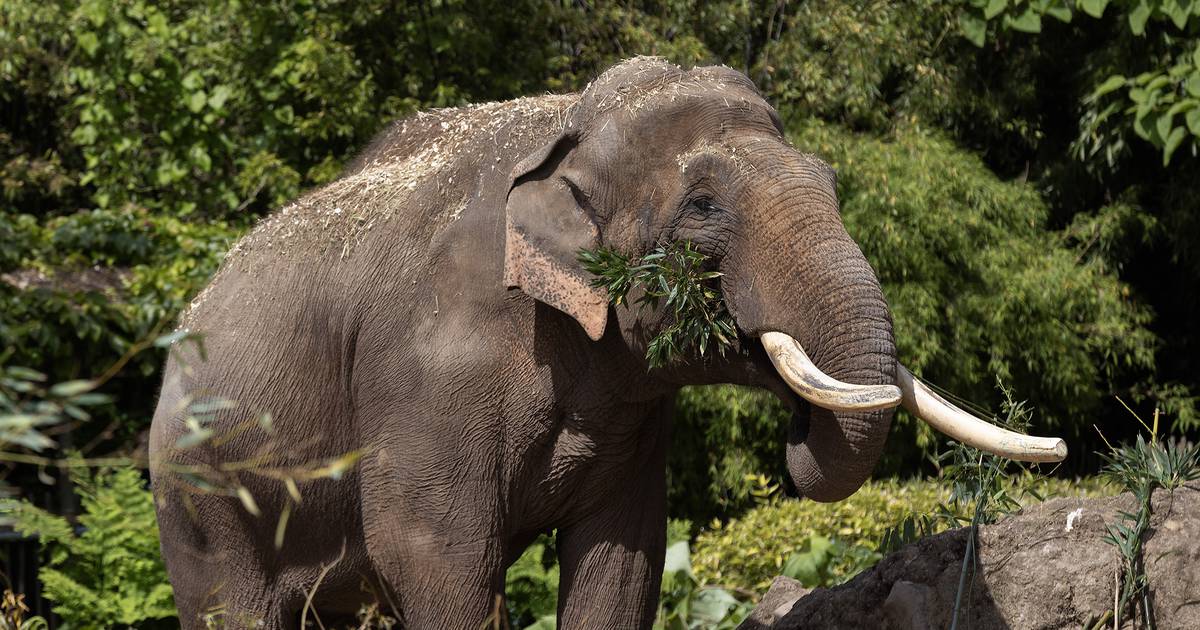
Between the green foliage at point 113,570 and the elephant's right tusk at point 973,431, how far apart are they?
4.81m

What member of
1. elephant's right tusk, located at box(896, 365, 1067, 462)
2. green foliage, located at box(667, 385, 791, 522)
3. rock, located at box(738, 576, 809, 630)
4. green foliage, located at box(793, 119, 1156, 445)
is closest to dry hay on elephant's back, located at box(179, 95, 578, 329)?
elephant's right tusk, located at box(896, 365, 1067, 462)

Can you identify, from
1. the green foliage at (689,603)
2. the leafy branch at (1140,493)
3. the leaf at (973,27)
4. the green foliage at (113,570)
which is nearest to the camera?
the leafy branch at (1140,493)

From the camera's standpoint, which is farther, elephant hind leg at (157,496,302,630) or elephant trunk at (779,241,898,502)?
elephant hind leg at (157,496,302,630)

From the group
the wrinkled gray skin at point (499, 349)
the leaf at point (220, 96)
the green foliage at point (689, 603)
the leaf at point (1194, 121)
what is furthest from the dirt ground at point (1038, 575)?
the leaf at point (220, 96)

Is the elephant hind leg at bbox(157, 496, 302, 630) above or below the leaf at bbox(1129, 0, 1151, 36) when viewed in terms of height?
below

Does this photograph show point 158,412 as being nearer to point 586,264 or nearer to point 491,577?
point 491,577

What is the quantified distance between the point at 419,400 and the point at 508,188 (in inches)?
28.3

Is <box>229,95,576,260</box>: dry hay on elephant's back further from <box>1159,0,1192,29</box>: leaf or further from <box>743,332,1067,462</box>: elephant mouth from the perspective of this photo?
<box>1159,0,1192,29</box>: leaf

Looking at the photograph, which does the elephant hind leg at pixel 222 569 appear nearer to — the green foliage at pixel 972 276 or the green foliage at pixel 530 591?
the green foliage at pixel 530 591

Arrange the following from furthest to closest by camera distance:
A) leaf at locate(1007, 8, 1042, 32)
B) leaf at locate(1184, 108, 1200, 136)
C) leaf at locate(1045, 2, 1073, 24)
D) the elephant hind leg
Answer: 1. leaf at locate(1007, 8, 1042, 32)
2. leaf at locate(1045, 2, 1073, 24)
3. leaf at locate(1184, 108, 1200, 136)
4. the elephant hind leg

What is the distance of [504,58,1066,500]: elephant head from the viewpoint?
4.21 m

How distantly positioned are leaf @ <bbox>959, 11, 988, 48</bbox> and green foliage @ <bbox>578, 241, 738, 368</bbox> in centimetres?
566

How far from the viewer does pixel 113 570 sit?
830 cm

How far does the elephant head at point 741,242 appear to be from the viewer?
13.8 ft
